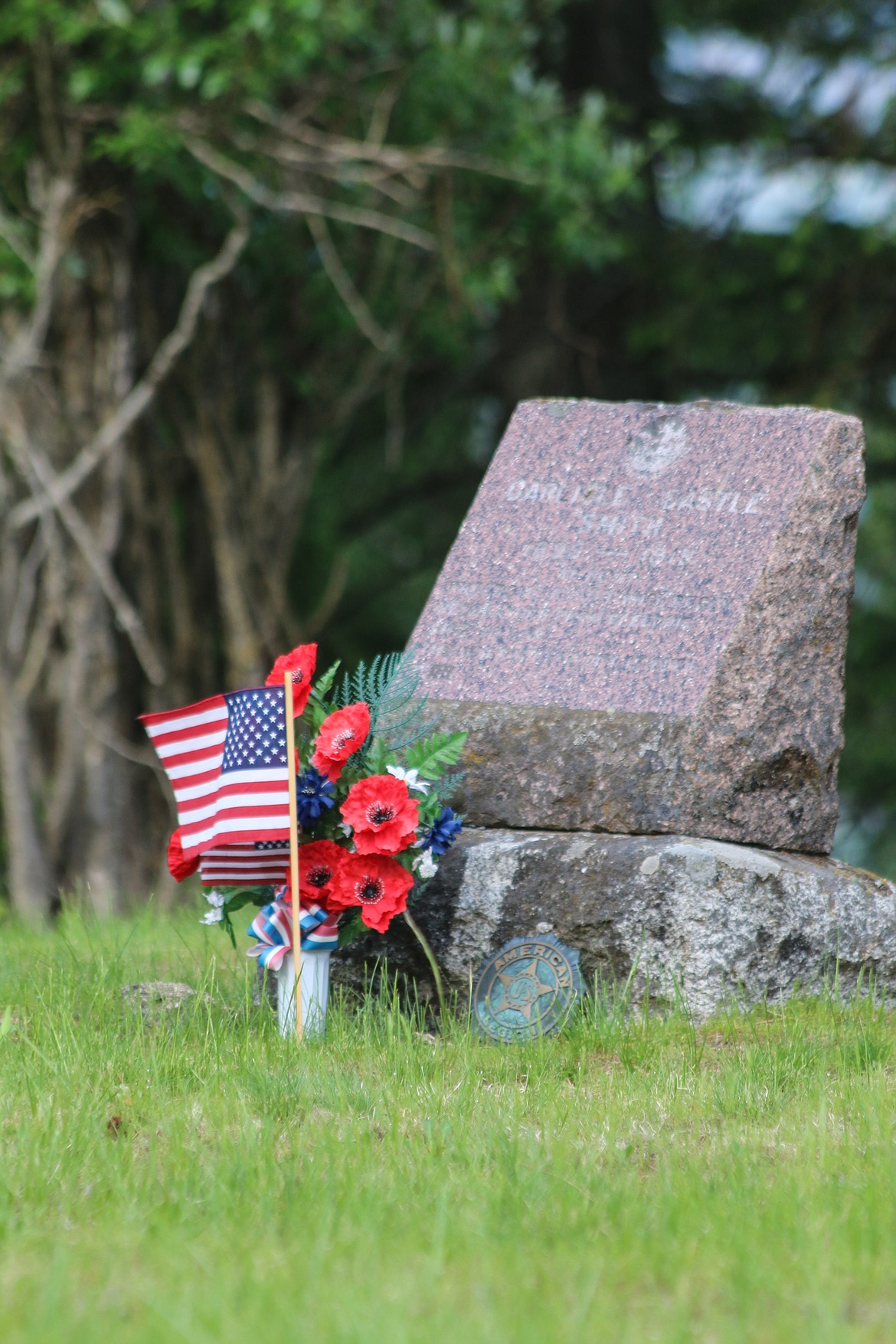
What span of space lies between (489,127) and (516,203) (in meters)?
0.49

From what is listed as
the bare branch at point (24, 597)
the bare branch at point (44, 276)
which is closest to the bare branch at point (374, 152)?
the bare branch at point (44, 276)

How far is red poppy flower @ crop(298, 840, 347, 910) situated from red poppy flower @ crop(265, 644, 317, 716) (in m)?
0.38

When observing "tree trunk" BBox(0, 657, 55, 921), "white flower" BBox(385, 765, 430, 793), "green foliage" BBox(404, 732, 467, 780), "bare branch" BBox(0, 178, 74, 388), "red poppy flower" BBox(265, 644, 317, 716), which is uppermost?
"bare branch" BBox(0, 178, 74, 388)

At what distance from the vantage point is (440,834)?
171 inches

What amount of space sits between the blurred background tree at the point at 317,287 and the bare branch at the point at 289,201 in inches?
1.3

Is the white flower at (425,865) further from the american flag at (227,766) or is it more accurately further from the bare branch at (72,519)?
the bare branch at (72,519)

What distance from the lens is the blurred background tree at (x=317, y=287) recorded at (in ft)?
26.6

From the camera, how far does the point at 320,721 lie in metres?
4.48

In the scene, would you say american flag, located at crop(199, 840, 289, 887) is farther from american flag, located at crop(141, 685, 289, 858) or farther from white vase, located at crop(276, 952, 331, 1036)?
white vase, located at crop(276, 952, 331, 1036)

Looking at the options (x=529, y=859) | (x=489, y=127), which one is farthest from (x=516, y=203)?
(x=529, y=859)

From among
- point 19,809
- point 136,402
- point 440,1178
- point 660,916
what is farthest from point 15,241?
point 440,1178

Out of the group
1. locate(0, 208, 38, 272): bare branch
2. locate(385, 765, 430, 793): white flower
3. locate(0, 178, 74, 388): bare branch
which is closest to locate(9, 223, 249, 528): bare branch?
locate(0, 178, 74, 388): bare branch

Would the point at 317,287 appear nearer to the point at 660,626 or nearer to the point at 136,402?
the point at 136,402

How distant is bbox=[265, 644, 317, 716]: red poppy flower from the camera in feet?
14.2
